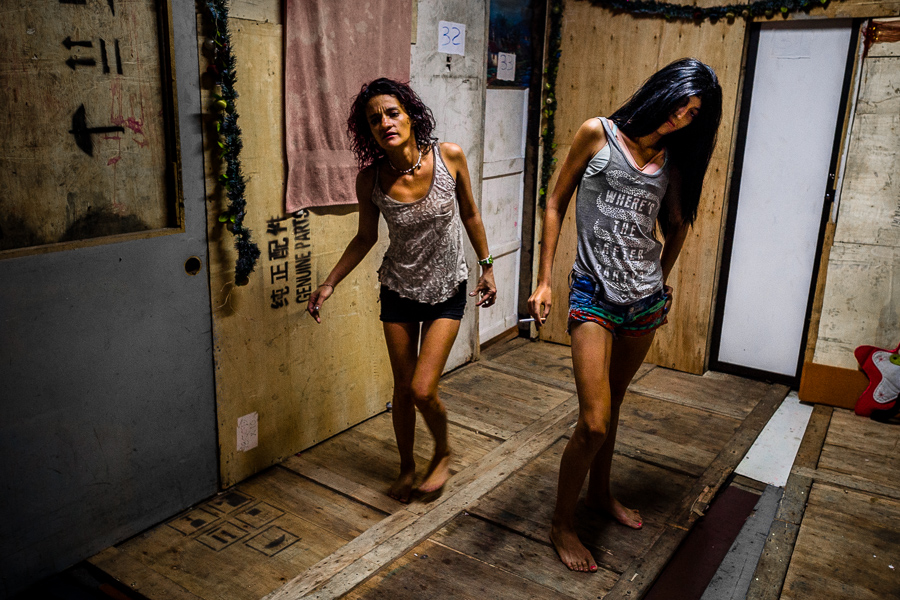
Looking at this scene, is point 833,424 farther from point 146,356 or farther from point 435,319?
point 146,356

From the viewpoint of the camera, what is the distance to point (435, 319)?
2.75 m

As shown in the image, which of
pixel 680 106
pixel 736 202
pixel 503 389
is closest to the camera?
pixel 680 106

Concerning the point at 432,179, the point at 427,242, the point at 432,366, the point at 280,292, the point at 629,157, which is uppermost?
the point at 629,157

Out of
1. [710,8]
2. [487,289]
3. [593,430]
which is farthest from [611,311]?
[710,8]

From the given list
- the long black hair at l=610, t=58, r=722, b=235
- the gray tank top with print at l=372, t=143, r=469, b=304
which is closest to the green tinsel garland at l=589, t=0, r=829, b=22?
the long black hair at l=610, t=58, r=722, b=235

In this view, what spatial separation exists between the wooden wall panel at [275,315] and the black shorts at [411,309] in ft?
1.78

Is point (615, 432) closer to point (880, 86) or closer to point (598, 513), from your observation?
point (598, 513)

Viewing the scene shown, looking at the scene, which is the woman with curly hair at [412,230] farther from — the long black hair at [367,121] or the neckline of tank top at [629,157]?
the neckline of tank top at [629,157]

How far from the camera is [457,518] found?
9.36 feet

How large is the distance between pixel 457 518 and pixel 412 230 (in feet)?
3.82

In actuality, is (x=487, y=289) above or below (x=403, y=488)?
above

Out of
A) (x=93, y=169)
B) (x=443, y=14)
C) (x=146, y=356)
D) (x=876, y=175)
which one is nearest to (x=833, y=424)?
(x=876, y=175)

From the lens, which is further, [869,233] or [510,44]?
[510,44]

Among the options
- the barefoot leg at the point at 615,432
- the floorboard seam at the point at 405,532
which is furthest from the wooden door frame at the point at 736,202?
the barefoot leg at the point at 615,432
